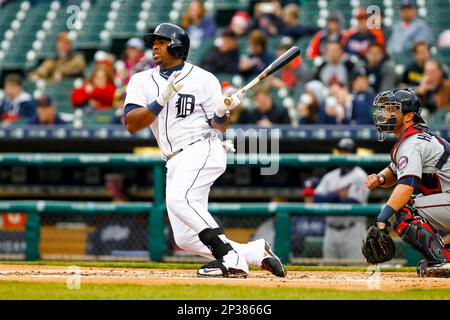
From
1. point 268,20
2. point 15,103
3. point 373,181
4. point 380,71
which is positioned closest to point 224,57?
point 268,20

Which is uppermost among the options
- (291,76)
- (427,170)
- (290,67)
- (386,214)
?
(290,67)

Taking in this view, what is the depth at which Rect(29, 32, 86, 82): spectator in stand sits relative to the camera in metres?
12.8

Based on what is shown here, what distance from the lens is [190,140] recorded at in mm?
6156

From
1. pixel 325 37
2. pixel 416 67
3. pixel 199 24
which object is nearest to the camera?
pixel 416 67

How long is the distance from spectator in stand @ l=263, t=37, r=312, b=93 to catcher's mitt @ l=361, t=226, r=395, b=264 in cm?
511

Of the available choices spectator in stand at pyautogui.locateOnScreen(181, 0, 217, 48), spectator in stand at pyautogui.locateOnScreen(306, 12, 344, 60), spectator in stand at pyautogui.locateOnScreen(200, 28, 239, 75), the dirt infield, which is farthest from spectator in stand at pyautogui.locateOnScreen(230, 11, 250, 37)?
the dirt infield

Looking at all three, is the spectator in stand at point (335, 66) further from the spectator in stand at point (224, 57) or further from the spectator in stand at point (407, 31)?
the spectator in stand at point (224, 57)

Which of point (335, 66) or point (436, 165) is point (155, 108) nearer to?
point (436, 165)

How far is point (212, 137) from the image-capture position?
625 cm

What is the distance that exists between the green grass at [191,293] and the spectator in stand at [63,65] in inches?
290

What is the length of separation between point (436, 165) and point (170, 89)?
175cm
